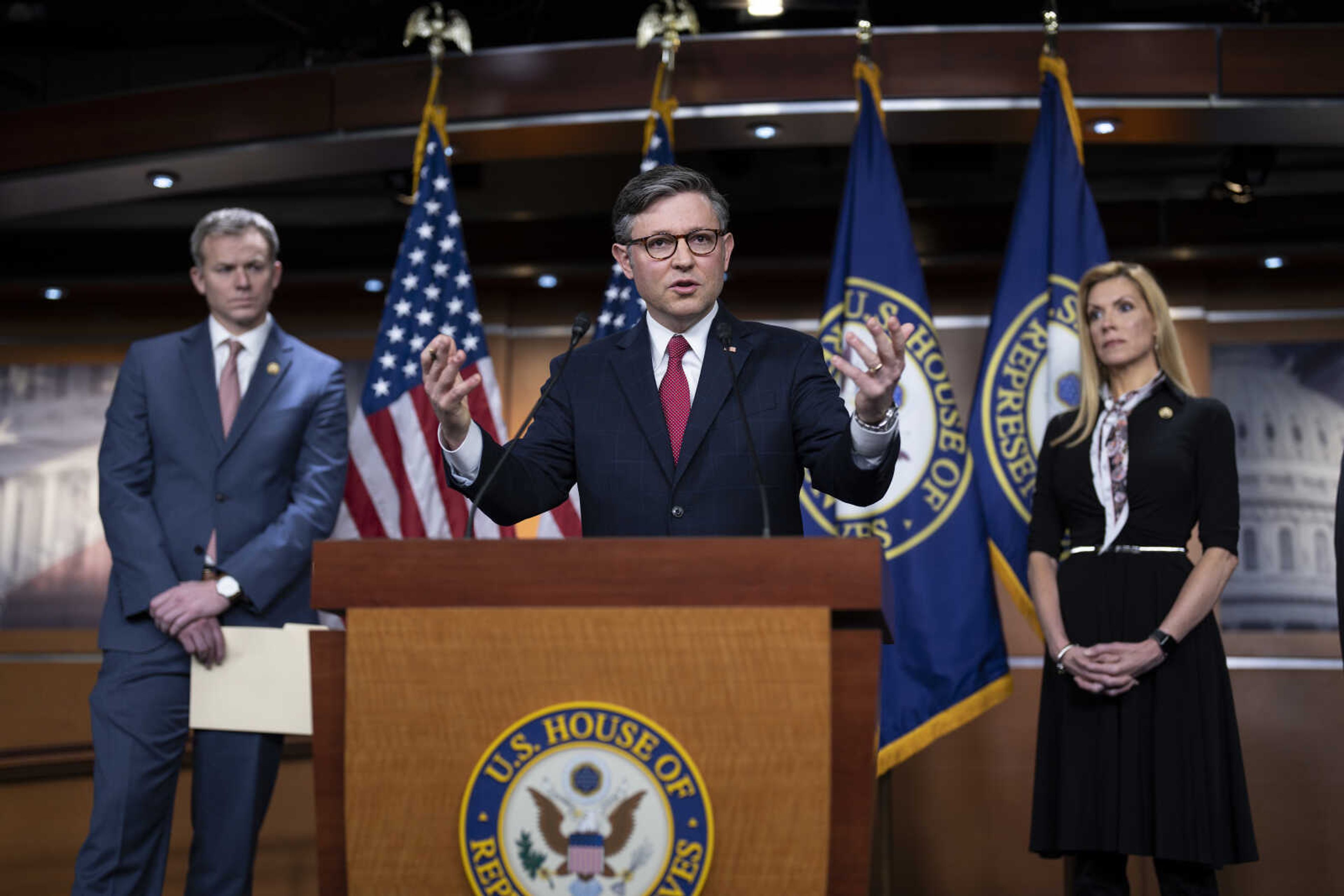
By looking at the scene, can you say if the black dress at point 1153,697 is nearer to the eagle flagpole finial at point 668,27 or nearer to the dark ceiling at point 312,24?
the eagle flagpole finial at point 668,27

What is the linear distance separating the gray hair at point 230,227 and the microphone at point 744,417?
1447 mm

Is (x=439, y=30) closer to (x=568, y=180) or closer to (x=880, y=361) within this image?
(x=568, y=180)

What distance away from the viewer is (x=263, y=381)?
2.88 m

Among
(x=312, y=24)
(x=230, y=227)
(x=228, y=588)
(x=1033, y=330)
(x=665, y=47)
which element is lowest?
(x=228, y=588)

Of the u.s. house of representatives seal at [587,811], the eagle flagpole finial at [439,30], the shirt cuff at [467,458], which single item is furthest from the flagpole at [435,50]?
the u.s. house of representatives seal at [587,811]

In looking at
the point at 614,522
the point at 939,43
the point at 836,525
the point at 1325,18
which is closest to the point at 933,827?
the point at 836,525

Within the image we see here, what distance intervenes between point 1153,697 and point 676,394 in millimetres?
1413

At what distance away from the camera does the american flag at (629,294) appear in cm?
352

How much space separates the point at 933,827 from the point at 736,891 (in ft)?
10.7

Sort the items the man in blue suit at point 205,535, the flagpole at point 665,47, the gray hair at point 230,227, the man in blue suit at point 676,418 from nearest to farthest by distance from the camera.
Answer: the man in blue suit at point 676,418
the man in blue suit at point 205,535
the gray hair at point 230,227
the flagpole at point 665,47

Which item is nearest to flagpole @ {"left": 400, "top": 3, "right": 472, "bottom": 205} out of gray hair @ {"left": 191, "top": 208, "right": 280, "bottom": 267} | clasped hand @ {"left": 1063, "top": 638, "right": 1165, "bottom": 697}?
gray hair @ {"left": 191, "top": 208, "right": 280, "bottom": 267}

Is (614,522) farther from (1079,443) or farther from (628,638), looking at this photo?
(1079,443)

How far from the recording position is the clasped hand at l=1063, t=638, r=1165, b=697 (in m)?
2.66

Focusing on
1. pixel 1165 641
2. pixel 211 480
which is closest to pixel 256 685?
pixel 211 480
